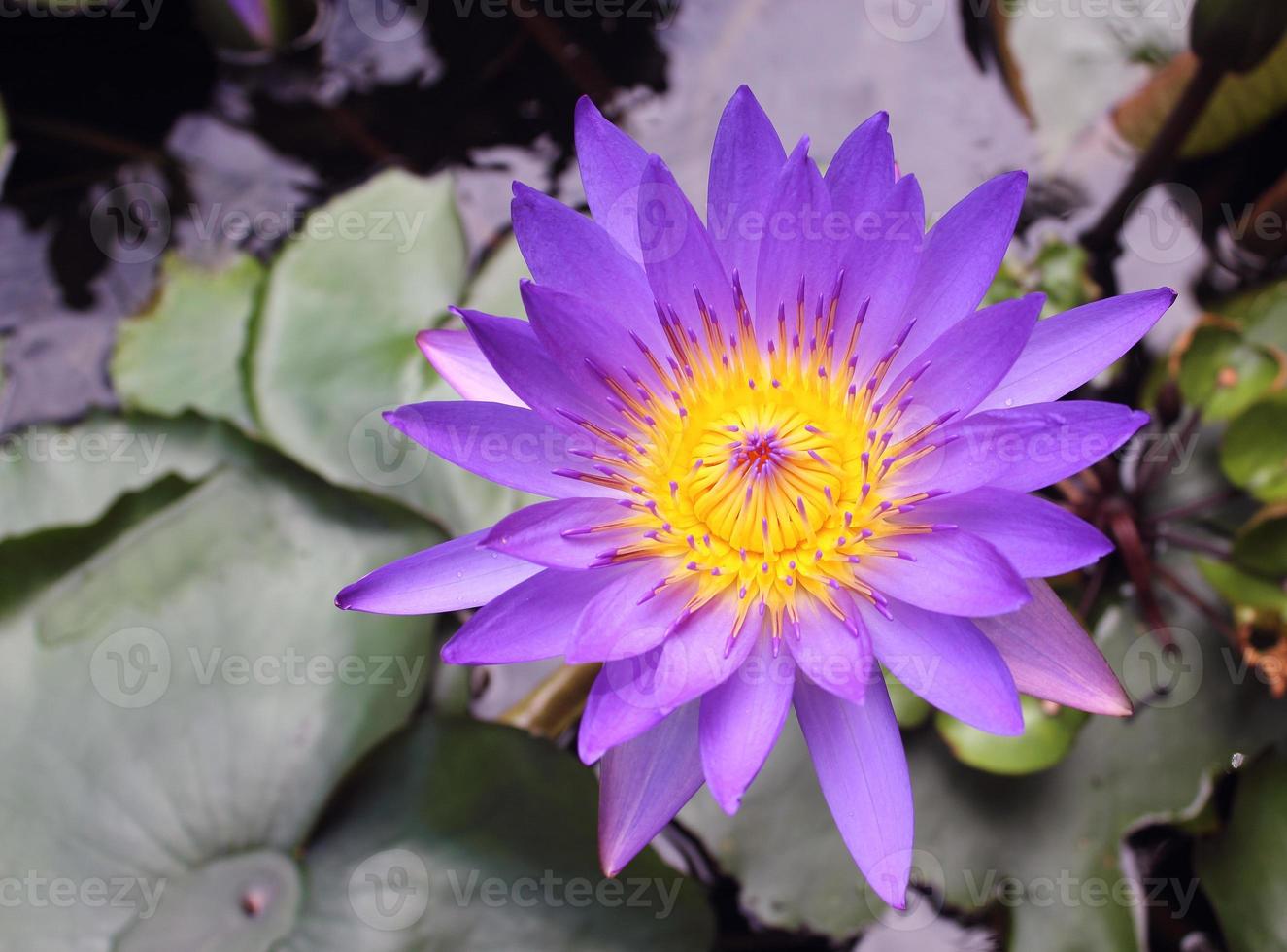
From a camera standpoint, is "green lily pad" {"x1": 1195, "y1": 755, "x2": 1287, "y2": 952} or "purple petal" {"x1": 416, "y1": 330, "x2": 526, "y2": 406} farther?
"green lily pad" {"x1": 1195, "y1": 755, "x2": 1287, "y2": 952}

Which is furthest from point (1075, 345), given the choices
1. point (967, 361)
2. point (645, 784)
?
point (645, 784)

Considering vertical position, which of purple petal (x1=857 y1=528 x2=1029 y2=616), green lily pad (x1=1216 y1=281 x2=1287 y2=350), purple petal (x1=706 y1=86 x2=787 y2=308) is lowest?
purple petal (x1=857 y1=528 x2=1029 y2=616)

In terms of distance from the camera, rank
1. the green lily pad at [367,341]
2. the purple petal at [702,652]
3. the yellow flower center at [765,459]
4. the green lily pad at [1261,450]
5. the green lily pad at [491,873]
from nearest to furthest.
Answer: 1. the purple petal at [702,652]
2. the yellow flower center at [765,459]
3. the green lily pad at [491,873]
4. the green lily pad at [1261,450]
5. the green lily pad at [367,341]

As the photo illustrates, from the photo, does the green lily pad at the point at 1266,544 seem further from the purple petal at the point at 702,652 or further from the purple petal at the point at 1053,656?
the purple petal at the point at 702,652

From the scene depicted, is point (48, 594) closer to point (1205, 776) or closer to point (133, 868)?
point (133, 868)

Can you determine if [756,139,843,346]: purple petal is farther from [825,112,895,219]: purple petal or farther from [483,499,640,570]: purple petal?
[483,499,640,570]: purple petal

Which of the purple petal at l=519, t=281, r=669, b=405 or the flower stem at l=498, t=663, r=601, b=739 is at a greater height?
the purple petal at l=519, t=281, r=669, b=405

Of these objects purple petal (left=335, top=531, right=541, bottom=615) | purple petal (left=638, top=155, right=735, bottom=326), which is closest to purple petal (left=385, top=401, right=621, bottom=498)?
purple petal (left=335, top=531, right=541, bottom=615)

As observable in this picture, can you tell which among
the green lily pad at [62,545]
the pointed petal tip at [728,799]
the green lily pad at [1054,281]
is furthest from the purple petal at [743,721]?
the green lily pad at [62,545]
